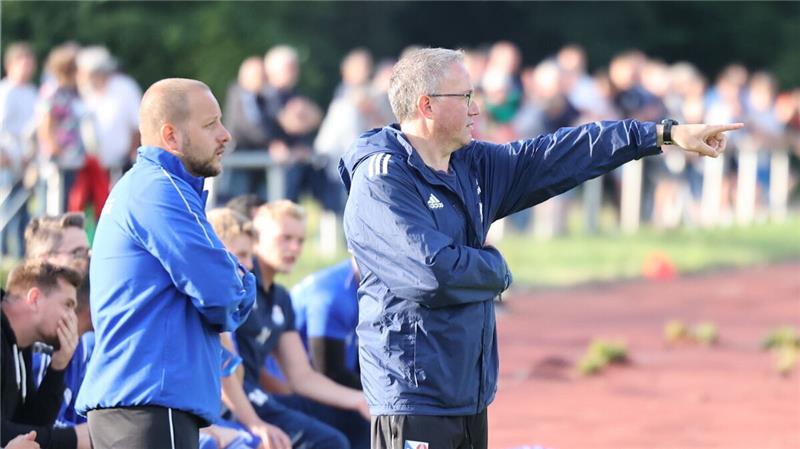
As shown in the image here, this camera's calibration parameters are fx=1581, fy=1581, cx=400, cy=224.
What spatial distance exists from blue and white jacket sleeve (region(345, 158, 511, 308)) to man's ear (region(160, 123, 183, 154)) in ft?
2.02

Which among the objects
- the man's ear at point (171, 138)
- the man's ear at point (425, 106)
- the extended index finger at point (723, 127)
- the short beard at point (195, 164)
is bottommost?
the short beard at point (195, 164)

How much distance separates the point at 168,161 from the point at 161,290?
1.42 feet

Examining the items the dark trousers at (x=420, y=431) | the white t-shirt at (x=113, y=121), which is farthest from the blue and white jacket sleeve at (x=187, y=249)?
the white t-shirt at (x=113, y=121)

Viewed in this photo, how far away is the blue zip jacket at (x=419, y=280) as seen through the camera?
523cm

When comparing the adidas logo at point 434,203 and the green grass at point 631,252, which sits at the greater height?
the adidas logo at point 434,203

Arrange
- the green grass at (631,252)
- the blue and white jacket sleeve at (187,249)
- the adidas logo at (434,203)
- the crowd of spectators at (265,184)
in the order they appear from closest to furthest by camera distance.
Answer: the blue and white jacket sleeve at (187,249), the adidas logo at (434,203), the crowd of spectators at (265,184), the green grass at (631,252)

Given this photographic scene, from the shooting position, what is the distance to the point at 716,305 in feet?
53.6

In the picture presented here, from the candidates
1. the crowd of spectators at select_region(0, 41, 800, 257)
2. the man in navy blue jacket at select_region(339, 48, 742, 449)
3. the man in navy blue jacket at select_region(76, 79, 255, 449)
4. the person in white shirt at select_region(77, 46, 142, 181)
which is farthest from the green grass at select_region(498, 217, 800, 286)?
the man in navy blue jacket at select_region(76, 79, 255, 449)

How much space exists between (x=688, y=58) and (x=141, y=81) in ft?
49.7

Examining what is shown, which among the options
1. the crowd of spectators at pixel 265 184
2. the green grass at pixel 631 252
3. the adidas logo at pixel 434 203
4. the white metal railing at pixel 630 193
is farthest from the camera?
the green grass at pixel 631 252

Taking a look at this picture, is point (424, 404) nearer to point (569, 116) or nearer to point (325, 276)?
point (325, 276)

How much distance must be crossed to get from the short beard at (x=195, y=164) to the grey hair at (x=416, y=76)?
0.66 metres

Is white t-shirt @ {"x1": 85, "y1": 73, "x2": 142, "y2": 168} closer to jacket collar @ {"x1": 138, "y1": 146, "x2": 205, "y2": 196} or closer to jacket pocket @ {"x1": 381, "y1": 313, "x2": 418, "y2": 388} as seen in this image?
jacket collar @ {"x1": 138, "y1": 146, "x2": 205, "y2": 196}

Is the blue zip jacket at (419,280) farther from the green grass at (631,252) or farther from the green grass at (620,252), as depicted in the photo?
the green grass at (631,252)
